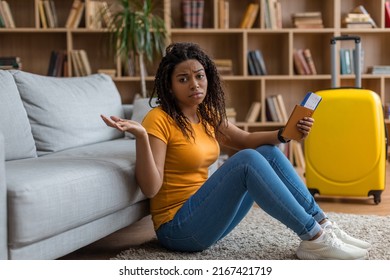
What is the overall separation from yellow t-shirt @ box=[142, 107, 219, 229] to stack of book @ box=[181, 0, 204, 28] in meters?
2.82

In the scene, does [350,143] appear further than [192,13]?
No

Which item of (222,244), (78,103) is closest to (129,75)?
(78,103)

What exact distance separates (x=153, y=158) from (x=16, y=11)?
3.35 metres

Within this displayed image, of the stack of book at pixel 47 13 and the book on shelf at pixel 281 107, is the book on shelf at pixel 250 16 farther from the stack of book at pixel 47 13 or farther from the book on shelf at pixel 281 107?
the stack of book at pixel 47 13

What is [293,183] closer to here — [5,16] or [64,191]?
[64,191]

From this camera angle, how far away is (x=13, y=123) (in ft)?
7.87

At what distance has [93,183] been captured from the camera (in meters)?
2.03

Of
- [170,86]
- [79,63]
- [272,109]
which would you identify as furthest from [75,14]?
[170,86]

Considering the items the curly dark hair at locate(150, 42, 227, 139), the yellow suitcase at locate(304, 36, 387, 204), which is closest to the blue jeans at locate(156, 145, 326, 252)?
the curly dark hair at locate(150, 42, 227, 139)

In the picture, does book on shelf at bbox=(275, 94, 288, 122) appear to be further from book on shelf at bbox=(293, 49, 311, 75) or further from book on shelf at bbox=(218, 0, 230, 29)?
book on shelf at bbox=(218, 0, 230, 29)

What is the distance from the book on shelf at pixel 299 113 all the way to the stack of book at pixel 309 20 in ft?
9.62

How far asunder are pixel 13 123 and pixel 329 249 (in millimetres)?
1269
